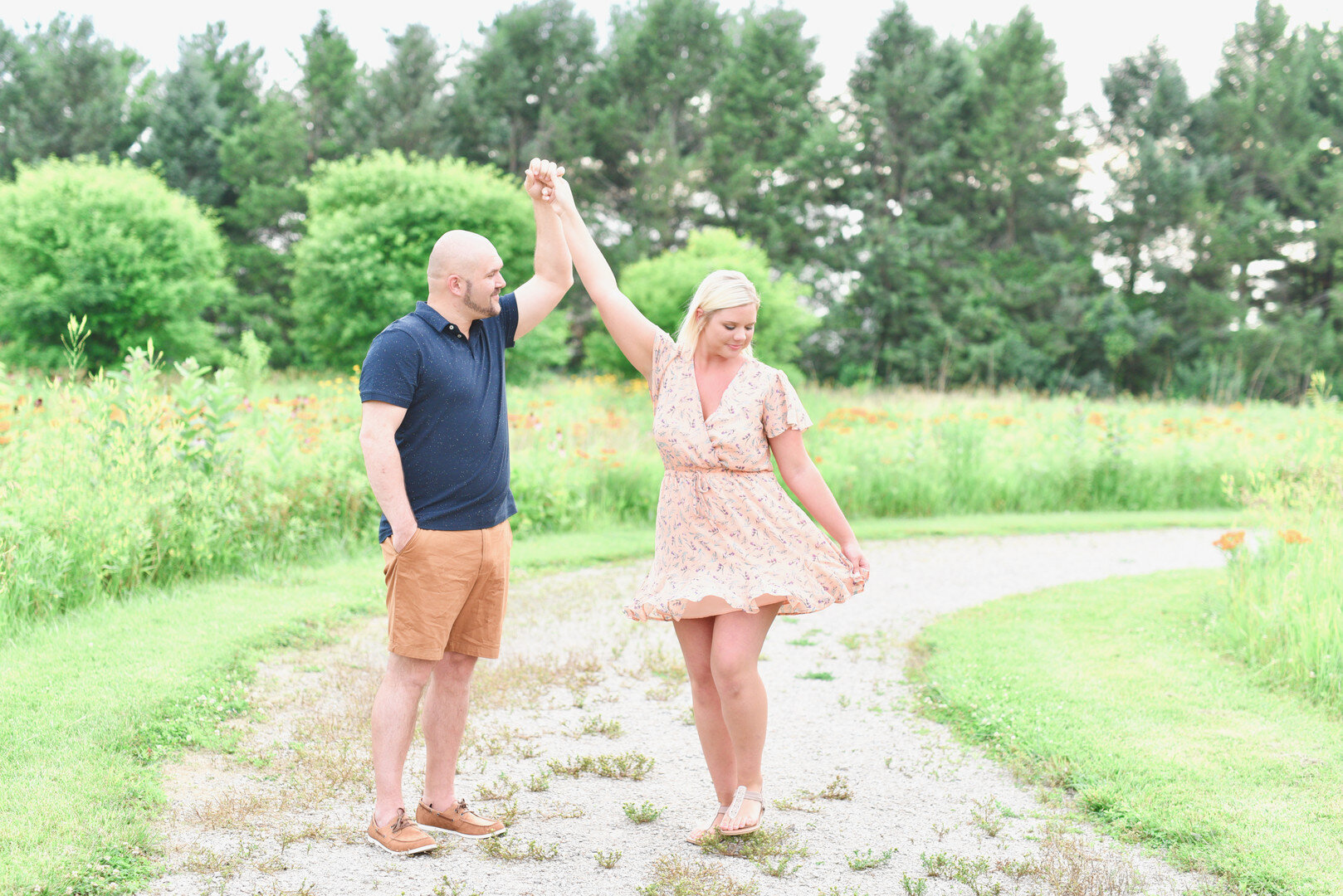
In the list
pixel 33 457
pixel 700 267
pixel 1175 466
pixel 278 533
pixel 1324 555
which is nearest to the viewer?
pixel 1324 555

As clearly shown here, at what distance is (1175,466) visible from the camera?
12.6 m

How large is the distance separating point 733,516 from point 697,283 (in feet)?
48.1

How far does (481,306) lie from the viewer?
3119 millimetres

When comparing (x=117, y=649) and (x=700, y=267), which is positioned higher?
(x=700, y=267)

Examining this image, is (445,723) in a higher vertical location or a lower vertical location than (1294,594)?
lower

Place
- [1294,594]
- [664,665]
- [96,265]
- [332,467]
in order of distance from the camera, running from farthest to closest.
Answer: [96,265] < [332,467] < [664,665] < [1294,594]

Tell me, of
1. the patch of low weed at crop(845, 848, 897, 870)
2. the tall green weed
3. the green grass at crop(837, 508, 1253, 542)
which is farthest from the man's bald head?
the green grass at crop(837, 508, 1253, 542)

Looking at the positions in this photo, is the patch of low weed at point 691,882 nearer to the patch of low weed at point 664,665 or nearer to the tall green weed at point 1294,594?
the patch of low weed at point 664,665

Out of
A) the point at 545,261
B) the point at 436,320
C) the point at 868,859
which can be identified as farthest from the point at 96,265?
the point at 868,859

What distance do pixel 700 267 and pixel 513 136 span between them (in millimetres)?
17511

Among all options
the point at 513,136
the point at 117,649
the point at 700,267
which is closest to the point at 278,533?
the point at 117,649

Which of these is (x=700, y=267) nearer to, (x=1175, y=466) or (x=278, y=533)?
(x=1175, y=466)

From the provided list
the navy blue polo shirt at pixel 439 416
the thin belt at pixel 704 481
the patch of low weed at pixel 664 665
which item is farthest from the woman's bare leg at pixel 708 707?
the patch of low weed at pixel 664 665

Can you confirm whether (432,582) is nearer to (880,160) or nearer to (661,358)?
(661,358)
